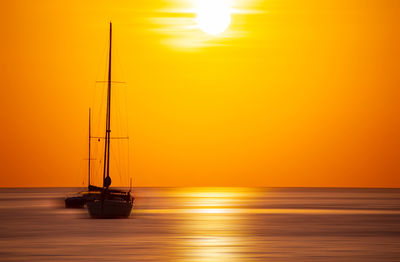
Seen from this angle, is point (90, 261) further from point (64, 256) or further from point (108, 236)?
point (108, 236)

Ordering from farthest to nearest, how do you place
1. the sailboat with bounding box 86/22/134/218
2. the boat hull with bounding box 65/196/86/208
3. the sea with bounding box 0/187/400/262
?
the boat hull with bounding box 65/196/86/208 → the sailboat with bounding box 86/22/134/218 → the sea with bounding box 0/187/400/262

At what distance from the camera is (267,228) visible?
61.5 m

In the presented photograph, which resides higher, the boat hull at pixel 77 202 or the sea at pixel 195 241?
the boat hull at pixel 77 202

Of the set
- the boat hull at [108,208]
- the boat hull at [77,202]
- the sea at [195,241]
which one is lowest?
the sea at [195,241]

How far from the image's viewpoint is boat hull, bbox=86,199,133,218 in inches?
2702

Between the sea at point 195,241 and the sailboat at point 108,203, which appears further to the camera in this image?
the sailboat at point 108,203

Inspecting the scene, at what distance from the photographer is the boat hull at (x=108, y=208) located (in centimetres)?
6862

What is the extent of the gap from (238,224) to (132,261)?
31882mm

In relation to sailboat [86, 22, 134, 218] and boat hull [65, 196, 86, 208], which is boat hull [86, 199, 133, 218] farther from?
boat hull [65, 196, 86, 208]

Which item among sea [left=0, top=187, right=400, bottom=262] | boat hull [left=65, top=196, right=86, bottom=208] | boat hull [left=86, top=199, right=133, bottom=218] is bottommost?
sea [left=0, top=187, right=400, bottom=262]

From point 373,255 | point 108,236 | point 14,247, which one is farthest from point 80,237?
point 373,255

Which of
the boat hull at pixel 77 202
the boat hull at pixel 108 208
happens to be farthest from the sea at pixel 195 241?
the boat hull at pixel 77 202

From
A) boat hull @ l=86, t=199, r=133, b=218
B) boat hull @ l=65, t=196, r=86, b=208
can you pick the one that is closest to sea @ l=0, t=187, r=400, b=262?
boat hull @ l=86, t=199, r=133, b=218

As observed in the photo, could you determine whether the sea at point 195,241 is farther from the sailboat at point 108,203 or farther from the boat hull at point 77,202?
the boat hull at point 77,202
